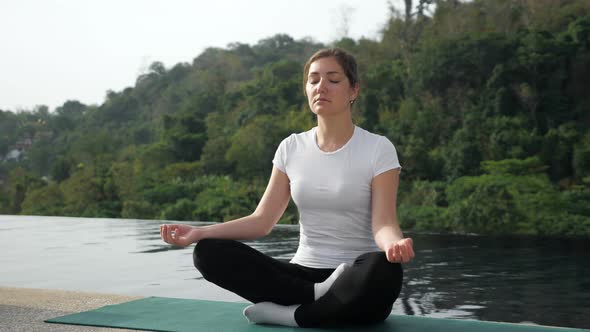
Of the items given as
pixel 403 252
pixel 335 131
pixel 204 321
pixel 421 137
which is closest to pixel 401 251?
pixel 403 252

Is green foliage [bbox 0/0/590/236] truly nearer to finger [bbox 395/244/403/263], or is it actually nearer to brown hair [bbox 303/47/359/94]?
brown hair [bbox 303/47/359/94]

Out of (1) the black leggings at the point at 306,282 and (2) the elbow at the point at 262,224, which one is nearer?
(1) the black leggings at the point at 306,282

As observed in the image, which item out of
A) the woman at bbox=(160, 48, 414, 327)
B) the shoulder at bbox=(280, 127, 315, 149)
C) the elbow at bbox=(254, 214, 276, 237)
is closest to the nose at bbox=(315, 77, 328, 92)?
the woman at bbox=(160, 48, 414, 327)

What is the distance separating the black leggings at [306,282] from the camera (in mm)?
2086

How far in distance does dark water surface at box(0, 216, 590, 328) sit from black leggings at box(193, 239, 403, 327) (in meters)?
1.58

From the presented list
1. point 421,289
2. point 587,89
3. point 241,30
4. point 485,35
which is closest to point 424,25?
point 485,35

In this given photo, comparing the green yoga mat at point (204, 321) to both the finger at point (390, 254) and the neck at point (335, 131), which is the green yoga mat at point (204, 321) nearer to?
the finger at point (390, 254)

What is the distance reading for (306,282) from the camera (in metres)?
2.23

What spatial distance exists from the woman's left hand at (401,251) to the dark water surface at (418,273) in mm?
1822

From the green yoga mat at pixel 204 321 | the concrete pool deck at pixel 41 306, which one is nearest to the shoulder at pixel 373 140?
the green yoga mat at pixel 204 321

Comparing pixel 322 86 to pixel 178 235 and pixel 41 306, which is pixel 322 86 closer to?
pixel 178 235

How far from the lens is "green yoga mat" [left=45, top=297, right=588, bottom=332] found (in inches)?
88.9

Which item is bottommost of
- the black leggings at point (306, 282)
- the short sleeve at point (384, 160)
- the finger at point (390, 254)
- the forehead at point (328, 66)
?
the black leggings at point (306, 282)

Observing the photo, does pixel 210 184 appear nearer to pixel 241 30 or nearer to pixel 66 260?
pixel 241 30
